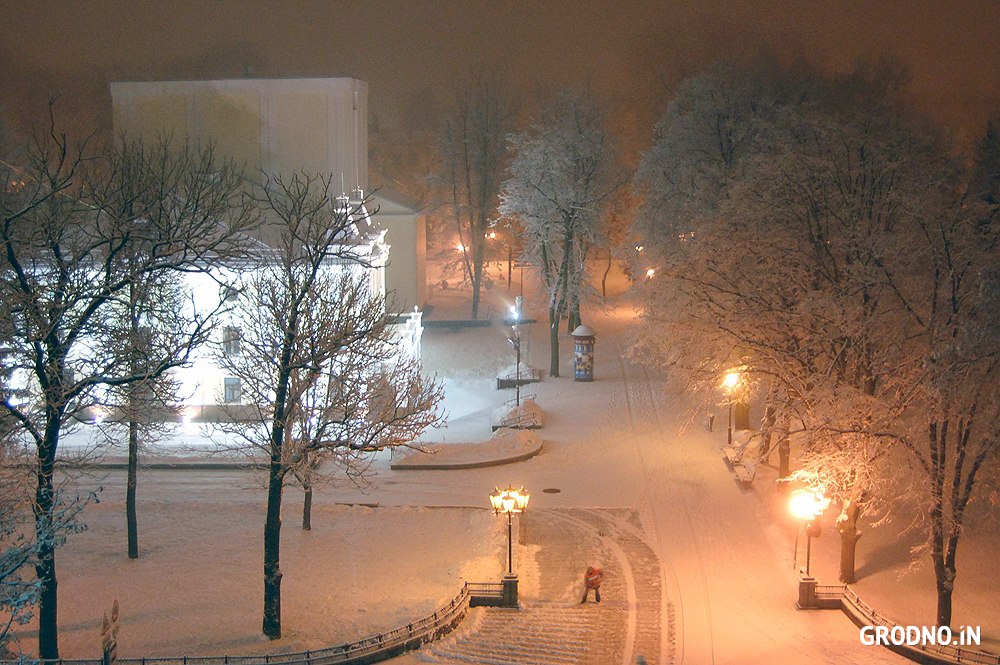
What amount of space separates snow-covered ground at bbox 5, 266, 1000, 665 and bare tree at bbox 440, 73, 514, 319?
2083cm

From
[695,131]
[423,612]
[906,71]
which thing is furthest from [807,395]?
[906,71]

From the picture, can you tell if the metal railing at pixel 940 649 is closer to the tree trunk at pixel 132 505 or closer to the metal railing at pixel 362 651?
the metal railing at pixel 362 651

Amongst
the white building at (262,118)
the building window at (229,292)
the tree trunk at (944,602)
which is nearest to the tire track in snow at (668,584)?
the tree trunk at (944,602)

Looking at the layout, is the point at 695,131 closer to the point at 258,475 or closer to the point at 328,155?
the point at 328,155

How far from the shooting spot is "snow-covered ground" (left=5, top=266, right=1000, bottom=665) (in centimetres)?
1455

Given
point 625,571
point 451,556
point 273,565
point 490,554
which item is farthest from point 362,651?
point 625,571

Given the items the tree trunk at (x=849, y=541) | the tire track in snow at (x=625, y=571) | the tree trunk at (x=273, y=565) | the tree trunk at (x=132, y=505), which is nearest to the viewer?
the tree trunk at (x=273, y=565)

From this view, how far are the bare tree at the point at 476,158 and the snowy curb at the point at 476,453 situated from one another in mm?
20790

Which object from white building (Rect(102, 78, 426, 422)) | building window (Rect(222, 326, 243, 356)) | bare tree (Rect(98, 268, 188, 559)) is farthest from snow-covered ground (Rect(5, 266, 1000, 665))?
white building (Rect(102, 78, 426, 422))

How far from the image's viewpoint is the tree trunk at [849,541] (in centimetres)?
1716

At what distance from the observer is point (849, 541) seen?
56.8ft

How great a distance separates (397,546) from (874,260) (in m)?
10.6

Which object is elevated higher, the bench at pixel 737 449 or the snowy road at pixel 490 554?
the bench at pixel 737 449

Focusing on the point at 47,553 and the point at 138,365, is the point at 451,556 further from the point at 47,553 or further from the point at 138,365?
the point at 47,553
